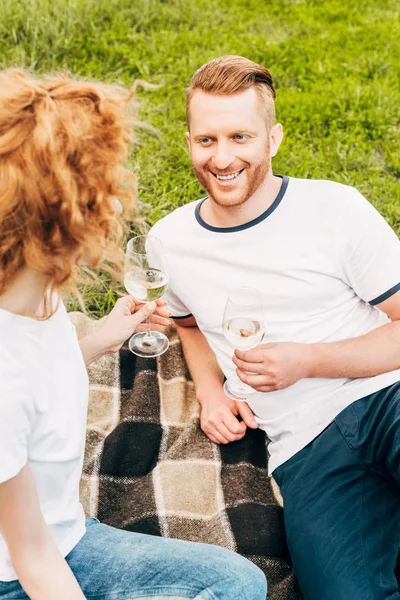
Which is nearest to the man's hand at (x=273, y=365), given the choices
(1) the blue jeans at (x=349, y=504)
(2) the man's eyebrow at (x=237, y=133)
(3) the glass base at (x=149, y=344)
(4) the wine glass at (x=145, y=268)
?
(1) the blue jeans at (x=349, y=504)

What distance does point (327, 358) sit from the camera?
9.64 feet

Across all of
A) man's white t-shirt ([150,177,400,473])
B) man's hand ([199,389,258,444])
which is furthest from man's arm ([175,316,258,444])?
man's white t-shirt ([150,177,400,473])

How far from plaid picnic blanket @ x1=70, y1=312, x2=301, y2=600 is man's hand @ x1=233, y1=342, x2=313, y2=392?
1.77 feet

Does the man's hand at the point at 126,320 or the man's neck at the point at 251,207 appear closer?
the man's hand at the point at 126,320

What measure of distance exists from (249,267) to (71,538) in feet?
4.78

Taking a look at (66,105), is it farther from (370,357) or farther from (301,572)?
(301,572)

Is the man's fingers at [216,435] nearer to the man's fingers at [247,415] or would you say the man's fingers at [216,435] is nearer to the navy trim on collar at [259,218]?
the man's fingers at [247,415]

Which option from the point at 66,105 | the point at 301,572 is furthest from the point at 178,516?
the point at 66,105

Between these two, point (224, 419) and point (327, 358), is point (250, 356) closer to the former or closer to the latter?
point (327, 358)

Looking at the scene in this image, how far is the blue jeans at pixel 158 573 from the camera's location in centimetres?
214

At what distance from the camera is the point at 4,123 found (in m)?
1.73

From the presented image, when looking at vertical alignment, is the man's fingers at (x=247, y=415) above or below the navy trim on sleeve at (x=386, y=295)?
below

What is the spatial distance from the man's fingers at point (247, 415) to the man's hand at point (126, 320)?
0.57 meters

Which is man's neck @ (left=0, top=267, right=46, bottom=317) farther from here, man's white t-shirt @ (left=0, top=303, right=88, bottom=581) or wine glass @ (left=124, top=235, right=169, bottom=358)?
wine glass @ (left=124, top=235, right=169, bottom=358)
